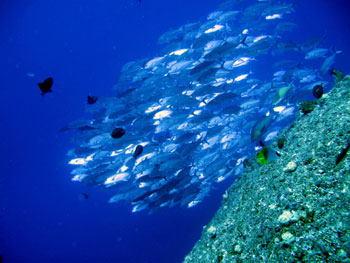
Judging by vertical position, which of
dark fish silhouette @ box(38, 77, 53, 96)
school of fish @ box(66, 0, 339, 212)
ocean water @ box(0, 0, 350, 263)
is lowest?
dark fish silhouette @ box(38, 77, 53, 96)

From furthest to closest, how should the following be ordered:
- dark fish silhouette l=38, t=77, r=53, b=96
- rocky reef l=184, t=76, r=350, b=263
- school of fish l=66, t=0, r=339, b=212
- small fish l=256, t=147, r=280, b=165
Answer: school of fish l=66, t=0, r=339, b=212, dark fish silhouette l=38, t=77, r=53, b=96, small fish l=256, t=147, r=280, b=165, rocky reef l=184, t=76, r=350, b=263

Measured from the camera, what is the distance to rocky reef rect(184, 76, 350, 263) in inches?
66.4

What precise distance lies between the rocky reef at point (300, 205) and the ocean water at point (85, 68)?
20923 mm

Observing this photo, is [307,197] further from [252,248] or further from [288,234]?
[252,248]

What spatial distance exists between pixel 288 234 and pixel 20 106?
31.4m

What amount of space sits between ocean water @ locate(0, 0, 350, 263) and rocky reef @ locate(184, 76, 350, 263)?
20923 mm

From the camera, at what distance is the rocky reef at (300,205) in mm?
1687

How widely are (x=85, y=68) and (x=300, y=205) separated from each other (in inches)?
1130

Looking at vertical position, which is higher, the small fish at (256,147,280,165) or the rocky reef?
the small fish at (256,147,280,165)

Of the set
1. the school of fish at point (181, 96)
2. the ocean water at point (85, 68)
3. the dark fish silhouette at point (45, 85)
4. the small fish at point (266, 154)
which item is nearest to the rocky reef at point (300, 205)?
the small fish at point (266, 154)

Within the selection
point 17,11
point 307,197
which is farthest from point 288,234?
point 17,11

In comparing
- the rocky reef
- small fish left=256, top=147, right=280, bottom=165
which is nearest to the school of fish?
the rocky reef

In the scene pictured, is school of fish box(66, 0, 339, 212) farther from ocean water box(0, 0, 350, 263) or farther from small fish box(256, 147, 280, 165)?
ocean water box(0, 0, 350, 263)

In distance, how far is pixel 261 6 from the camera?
1074 centimetres
